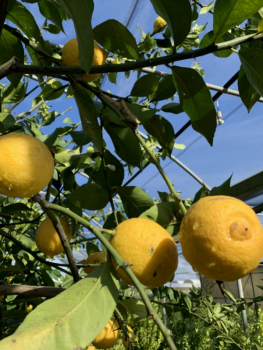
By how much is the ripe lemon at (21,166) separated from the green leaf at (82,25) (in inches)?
6.3

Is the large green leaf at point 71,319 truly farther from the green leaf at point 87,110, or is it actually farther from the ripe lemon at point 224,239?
the green leaf at point 87,110

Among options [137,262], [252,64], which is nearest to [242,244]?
[137,262]

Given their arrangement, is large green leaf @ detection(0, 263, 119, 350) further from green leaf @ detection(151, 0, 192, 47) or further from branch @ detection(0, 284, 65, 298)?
green leaf @ detection(151, 0, 192, 47)

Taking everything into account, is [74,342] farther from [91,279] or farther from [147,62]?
[147,62]

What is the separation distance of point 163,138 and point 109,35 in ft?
0.84

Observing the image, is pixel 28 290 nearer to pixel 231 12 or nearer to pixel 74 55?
pixel 74 55

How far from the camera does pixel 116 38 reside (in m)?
0.67

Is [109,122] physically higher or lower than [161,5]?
lower

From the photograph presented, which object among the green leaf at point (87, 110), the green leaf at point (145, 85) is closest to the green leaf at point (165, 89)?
the green leaf at point (145, 85)

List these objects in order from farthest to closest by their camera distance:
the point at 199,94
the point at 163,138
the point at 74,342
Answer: the point at 163,138 < the point at 199,94 < the point at 74,342

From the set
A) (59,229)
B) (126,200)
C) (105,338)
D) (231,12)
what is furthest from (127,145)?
(105,338)

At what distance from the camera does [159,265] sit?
51 cm

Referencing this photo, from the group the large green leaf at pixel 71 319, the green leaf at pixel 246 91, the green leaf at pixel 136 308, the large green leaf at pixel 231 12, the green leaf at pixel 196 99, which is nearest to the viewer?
the large green leaf at pixel 71 319

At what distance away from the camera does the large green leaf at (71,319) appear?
0.35m
